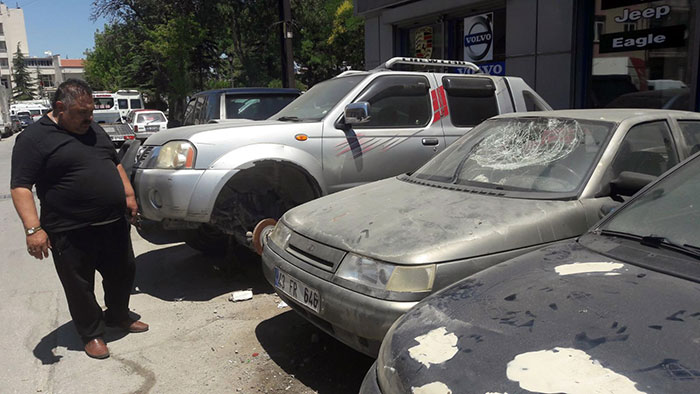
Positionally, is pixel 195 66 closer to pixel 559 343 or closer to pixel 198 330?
pixel 198 330

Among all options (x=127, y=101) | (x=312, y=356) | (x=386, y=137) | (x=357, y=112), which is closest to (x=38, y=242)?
(x=312, y=356)

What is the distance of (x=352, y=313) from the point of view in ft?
8.82

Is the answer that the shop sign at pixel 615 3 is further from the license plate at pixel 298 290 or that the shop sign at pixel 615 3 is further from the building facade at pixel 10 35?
the building facade at pixel 10 35

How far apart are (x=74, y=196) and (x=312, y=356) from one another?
1.97 m

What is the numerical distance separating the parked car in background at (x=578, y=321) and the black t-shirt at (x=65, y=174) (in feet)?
8.35

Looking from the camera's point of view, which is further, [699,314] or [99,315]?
[99,315]

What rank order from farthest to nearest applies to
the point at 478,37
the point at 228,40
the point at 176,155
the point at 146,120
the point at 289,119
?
1. the point at 228,40
2. the point at 146,120
3. the point at 478,37
4. the point at 289,119
5. the point at 176,155

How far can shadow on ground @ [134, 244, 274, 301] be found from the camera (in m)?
4.96

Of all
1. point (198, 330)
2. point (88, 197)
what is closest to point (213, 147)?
point (88, 197)

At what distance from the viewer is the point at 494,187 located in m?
3.38

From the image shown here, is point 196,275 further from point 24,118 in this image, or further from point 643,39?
point 24,118

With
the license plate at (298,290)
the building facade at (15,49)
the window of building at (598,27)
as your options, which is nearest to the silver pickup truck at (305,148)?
the license plate at (298,290)

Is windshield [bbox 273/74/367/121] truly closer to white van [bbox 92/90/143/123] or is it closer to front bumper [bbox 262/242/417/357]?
front bumper [bbox 262/242/417/357]

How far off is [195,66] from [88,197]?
34744 millimetres
